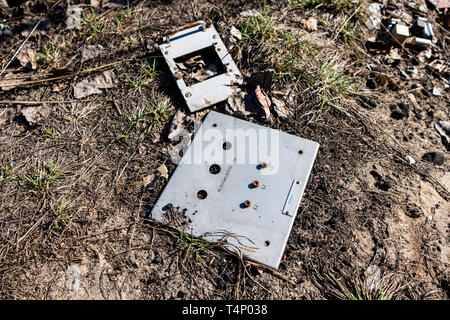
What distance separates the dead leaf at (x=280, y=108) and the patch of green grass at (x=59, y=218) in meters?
1.47

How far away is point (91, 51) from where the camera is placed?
2578mm

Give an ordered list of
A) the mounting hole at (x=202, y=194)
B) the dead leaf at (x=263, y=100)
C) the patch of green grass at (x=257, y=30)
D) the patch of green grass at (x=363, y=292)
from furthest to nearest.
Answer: the patch of green grass at (x=257, y=30) < the dead leaf at (x=263, y=100) < the mounting hole at (x=202, y=194) < the patch of green grass at (x=363, y=292)

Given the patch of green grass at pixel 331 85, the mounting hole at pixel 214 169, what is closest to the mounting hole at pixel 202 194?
the mounting hole at pixel 214 169

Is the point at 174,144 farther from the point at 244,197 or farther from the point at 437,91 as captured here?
the point at 437,91

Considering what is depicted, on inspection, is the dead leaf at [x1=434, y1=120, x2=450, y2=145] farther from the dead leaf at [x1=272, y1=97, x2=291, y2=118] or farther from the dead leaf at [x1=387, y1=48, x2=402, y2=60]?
the dead leaf at [x1=272, y1=97, x2=291, y2=118]

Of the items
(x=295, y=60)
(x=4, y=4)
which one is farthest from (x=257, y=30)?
(x=4, y=4)

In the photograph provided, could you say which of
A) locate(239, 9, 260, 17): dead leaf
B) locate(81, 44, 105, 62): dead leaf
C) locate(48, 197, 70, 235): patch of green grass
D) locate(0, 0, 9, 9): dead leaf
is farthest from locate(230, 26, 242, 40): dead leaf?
locate(0, 0, 9, 9): dead leaf

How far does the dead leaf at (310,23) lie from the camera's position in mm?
2643

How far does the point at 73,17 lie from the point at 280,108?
6.07ft

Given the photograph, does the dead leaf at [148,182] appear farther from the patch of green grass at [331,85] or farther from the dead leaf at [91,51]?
the patch of green grass at [331,85]

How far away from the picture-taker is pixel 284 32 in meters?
2.53

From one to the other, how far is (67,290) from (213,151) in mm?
1136

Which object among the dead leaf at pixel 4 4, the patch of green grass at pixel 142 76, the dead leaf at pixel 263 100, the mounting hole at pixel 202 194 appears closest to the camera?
the mounting hole at pixel 202 194

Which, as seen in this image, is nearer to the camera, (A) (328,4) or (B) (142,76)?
(B) (142,76)
